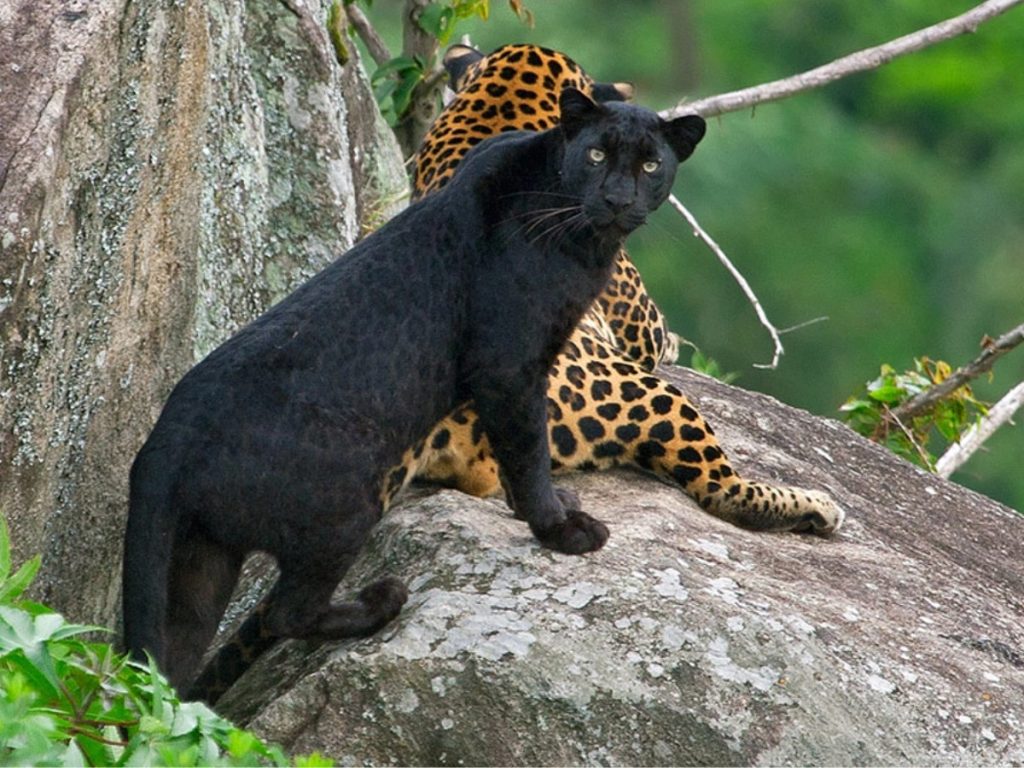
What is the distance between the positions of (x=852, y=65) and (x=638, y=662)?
4.60 meters

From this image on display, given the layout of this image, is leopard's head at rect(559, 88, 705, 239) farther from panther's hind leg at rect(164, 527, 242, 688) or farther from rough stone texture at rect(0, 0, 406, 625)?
panther's hind leg at rect(164, 527, 242, 688)

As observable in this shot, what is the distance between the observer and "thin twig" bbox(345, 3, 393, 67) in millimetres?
Answer: 10398

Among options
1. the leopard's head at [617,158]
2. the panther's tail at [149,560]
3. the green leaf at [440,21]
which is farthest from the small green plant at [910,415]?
the panther's tail at [149,560]

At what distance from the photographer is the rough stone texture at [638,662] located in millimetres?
5672

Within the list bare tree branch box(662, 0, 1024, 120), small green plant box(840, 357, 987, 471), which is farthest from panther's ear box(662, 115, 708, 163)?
small green plant box(840, 357, 987, 471)

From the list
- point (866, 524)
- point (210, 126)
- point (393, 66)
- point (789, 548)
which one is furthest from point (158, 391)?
point (393, 66)

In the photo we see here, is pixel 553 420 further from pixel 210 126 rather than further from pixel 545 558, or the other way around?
pixel 210 126

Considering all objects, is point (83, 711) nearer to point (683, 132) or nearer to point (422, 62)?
point (683, 132)

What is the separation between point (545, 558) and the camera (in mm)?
6262

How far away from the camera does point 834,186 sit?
40500mm

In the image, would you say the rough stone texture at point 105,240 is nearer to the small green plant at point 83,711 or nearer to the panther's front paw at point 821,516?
the small green plant at point 83,711

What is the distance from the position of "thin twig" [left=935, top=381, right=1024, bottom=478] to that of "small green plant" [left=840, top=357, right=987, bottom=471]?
0.21ft

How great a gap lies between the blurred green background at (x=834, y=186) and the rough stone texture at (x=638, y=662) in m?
22.8

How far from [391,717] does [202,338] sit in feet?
6.36
